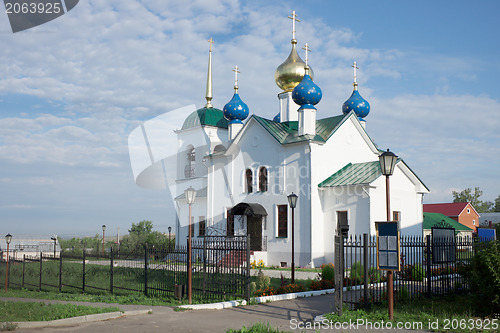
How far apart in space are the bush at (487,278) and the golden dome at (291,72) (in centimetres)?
1745

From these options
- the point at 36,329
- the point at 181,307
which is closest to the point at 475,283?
the point at 181,307

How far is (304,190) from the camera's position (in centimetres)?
2123

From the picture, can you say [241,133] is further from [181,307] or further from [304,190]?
→ [181,307]

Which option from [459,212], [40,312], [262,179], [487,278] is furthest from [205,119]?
[459,212]

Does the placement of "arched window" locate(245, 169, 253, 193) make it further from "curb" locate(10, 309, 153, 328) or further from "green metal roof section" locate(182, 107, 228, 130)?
"curb" locate(10, 309, 153, 328)

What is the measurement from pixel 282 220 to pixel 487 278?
1355 centimetres

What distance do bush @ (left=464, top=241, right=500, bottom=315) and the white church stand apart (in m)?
10.2

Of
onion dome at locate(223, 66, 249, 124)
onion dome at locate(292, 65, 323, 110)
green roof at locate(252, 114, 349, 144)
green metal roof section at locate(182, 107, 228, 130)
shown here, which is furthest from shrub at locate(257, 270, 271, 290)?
green metal roof section at locate(182, 107, 228, 130)

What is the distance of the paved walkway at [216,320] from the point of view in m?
8.38

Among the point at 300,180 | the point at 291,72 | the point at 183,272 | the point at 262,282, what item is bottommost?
the point at 262,282

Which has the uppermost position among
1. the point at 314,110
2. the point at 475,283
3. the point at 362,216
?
the point at 314,110

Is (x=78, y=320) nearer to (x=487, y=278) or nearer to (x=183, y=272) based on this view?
(x=183, y=272)

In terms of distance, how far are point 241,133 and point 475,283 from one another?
16446 millimetres

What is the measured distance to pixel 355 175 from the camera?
21.1 m
